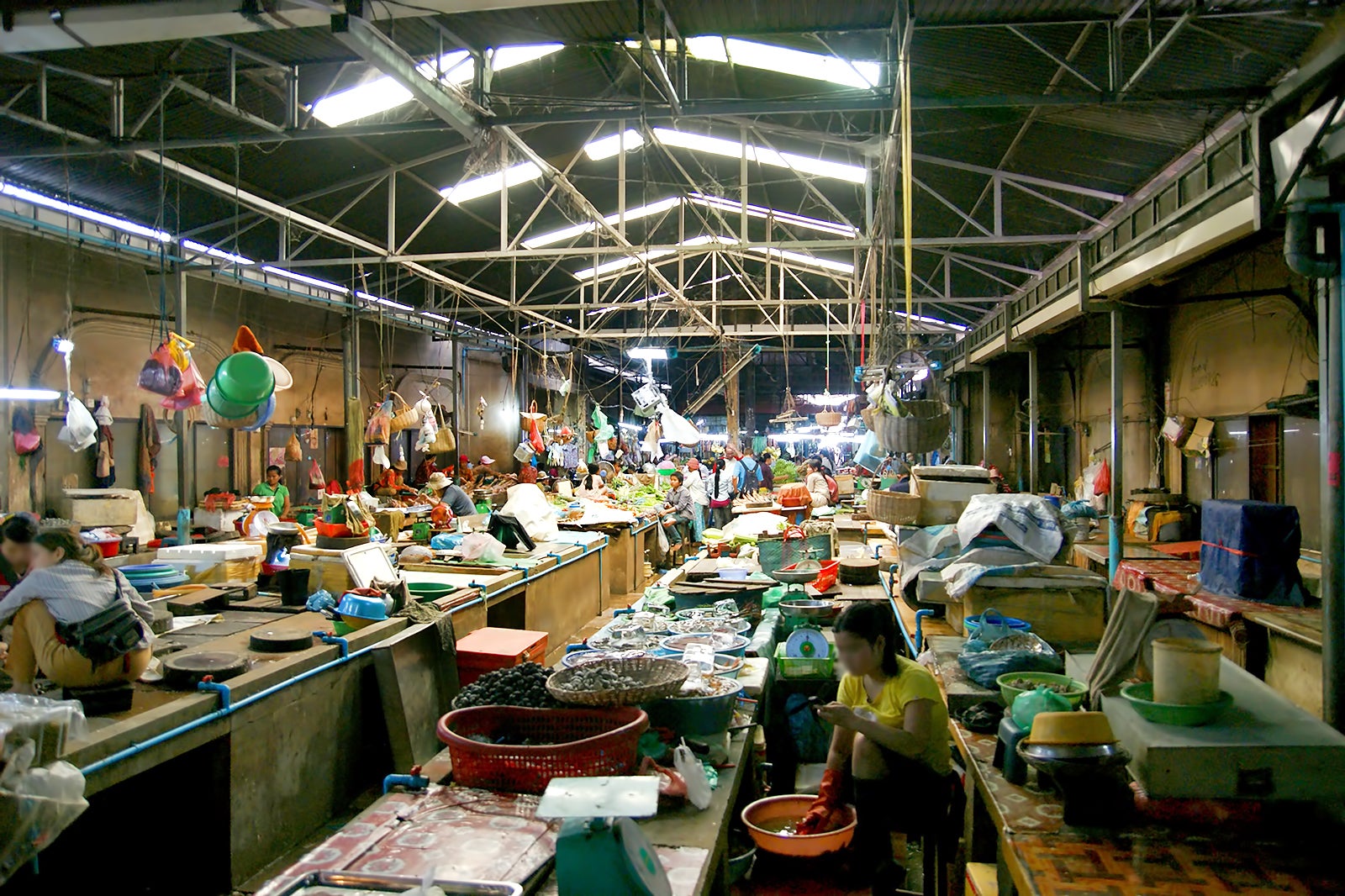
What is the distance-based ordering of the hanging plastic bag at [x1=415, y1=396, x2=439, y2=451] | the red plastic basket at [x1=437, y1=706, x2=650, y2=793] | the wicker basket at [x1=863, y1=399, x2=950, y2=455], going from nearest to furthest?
the red plastic basket at [x1=437, y1=706, x2=650, y2=793] < the wicker basket at [x1=863, y1=399, x2=950, y2=455] < the hanging plastic bag at [x1=415, y1=396, x2=439, y2=451]

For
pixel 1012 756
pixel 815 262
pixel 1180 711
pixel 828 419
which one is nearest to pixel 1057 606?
pixel 1012 756

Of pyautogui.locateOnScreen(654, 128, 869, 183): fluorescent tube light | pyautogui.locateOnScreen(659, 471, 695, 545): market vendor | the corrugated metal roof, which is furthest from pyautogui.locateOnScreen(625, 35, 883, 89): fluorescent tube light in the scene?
pyautogui.locateOnScreen(659, 471, 695, 545): market vendor

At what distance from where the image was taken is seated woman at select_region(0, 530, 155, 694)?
3510 mm

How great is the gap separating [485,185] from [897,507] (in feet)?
24.1

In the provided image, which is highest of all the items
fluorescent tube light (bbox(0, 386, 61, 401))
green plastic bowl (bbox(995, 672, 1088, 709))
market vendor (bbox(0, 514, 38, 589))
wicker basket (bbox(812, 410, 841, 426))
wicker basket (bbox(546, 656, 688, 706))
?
fluorescent tube light (bbox(0, 386, 61, 401))

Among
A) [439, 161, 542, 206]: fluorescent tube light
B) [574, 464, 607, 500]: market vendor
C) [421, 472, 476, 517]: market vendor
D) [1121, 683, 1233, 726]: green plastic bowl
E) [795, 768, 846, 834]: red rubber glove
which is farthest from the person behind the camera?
[574, 464, 607, 500]: market vendor

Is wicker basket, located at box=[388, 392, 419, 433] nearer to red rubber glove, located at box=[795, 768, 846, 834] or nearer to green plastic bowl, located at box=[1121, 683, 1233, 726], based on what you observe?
red rubber glove, located at box=[795, 768, 846, 834]

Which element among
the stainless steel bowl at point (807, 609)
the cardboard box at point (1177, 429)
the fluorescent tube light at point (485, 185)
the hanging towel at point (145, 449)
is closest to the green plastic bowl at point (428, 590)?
the stainless steel bowl at point (807, 609)

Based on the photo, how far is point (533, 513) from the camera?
9.52 m

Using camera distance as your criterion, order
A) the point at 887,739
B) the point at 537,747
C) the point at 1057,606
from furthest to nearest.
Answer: the point at 1057,606
the point at 887,739
the point at 537,747

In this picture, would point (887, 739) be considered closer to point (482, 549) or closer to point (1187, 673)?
point (1187, 673)

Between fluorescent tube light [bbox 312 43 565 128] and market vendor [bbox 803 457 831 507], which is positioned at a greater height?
fluorescent tube light [bbox 312 43 565 128]

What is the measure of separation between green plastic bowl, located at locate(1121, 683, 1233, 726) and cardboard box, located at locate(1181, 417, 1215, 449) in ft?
22.6

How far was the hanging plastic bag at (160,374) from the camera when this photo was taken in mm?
5773
